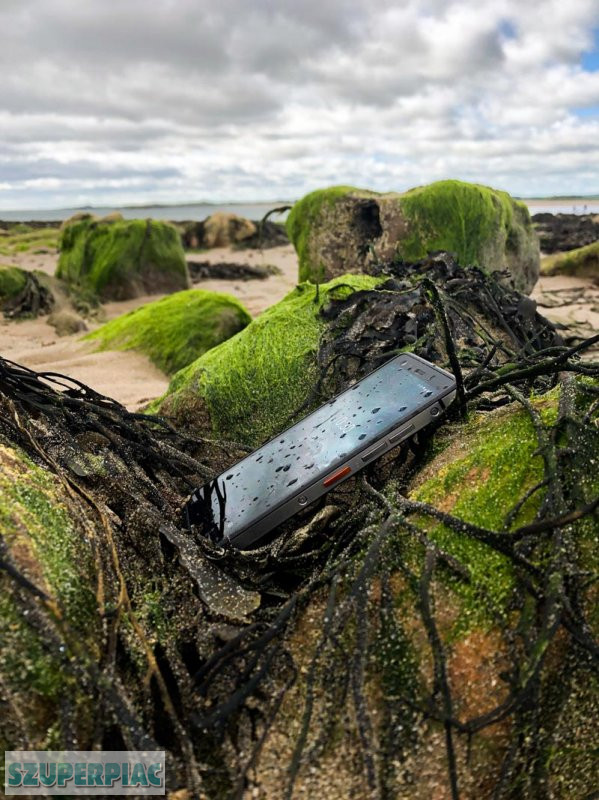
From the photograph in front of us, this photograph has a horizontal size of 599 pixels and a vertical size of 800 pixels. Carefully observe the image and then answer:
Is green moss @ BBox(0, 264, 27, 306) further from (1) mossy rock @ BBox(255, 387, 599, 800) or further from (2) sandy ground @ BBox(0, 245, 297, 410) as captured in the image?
(1) mossy rock @ BBox(255, 387, 599, 800)

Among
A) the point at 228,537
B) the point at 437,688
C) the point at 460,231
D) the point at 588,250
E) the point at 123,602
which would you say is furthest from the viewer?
the point at 588,250

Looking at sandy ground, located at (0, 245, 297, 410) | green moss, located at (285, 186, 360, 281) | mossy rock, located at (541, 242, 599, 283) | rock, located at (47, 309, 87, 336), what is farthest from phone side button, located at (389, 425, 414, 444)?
mossy rock, located at (541, 242, 599, 283)

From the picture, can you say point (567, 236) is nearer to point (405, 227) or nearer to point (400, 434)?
point (405, 227)

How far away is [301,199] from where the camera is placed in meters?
8.30

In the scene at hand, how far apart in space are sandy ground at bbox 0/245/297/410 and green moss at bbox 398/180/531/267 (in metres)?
3.41

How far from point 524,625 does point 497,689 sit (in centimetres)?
16

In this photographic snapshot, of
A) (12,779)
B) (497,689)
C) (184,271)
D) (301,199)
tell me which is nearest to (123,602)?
(12,779)

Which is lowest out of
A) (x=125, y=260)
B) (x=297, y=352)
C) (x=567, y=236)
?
(x=297, y=352)

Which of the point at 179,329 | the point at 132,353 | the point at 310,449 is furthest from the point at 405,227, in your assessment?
the point at 310,449

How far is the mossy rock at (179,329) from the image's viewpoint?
6441mm

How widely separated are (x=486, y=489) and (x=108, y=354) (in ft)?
19.3

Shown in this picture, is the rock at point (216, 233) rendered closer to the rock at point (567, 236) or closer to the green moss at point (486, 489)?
the rock at point (567, 236)

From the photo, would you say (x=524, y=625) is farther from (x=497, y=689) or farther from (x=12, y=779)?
(x=12, y=779)

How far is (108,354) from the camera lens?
682 cm
